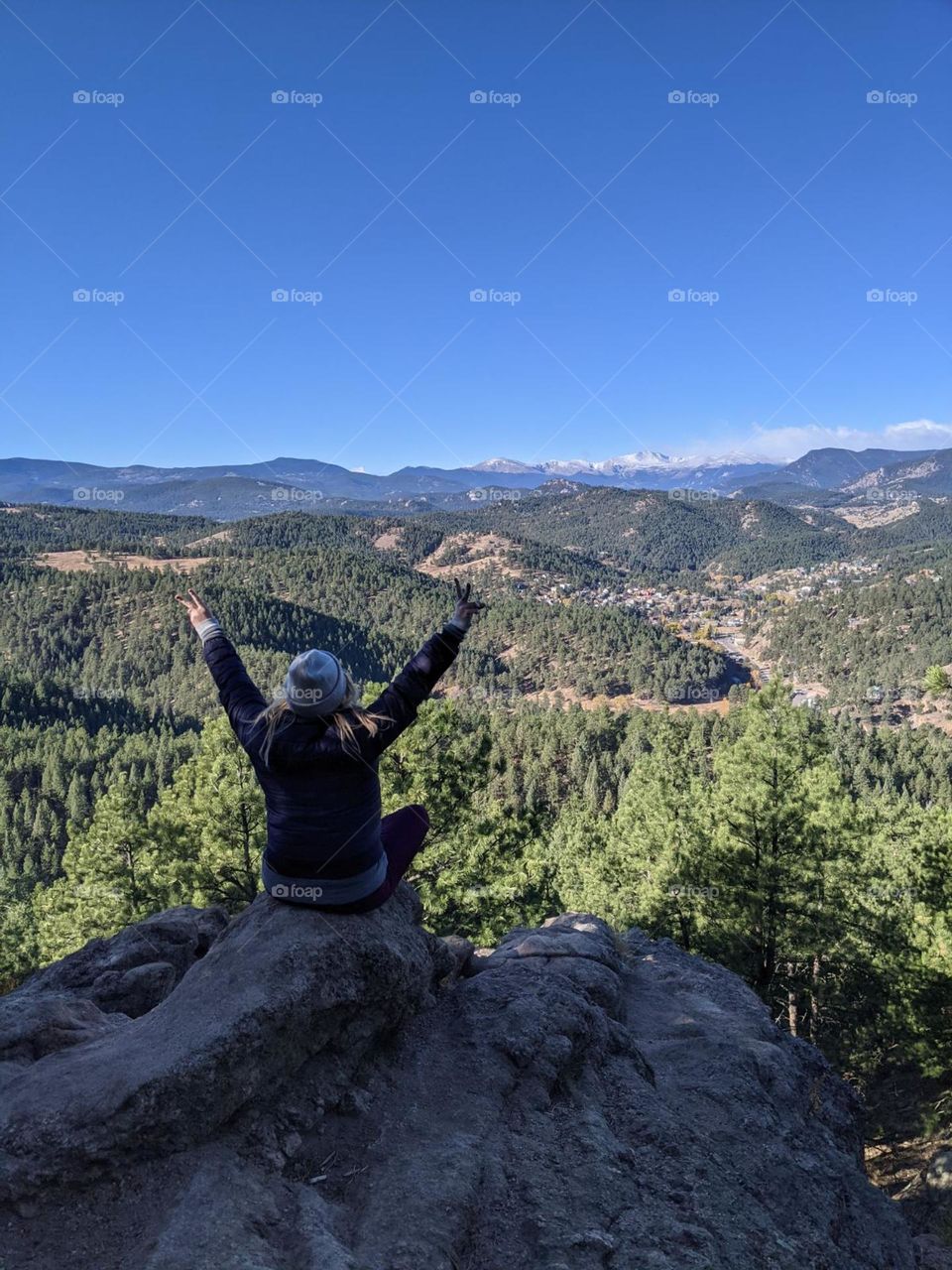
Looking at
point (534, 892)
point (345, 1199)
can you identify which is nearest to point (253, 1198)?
point (345, 1199)

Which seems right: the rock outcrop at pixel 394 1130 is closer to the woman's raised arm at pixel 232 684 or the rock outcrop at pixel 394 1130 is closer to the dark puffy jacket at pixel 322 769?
the dark puffy jacket at pixel 322 769

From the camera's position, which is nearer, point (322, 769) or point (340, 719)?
point (340, 719)

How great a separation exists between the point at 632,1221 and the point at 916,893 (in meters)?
18.8

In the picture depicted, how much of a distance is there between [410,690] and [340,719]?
541 mm

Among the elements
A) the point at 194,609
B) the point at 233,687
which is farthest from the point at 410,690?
the point at 194,609

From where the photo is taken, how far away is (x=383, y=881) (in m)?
6.36

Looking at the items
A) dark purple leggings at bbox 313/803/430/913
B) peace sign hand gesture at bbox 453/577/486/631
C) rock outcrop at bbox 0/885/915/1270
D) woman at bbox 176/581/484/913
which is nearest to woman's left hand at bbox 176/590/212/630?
woman at bbox 176/581/484/913

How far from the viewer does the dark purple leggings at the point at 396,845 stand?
6317 mm

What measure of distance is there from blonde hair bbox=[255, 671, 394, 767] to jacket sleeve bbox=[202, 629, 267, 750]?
19 centimetres

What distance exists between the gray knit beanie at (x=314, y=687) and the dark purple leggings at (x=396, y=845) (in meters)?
1.77

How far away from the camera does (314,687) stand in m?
5.06

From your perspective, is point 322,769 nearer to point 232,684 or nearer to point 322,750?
A: point 322,750

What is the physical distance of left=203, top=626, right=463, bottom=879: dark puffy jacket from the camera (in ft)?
16.8

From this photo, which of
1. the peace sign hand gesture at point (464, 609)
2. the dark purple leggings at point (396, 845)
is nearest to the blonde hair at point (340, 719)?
the peace sign hand gesture at point (464, 609)
